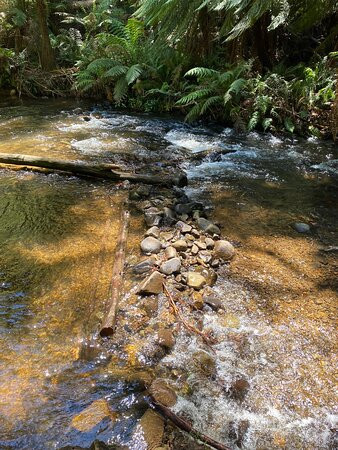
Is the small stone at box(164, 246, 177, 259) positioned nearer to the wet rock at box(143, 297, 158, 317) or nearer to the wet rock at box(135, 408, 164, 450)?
the wet rock at box(143, 297, 158, 317)

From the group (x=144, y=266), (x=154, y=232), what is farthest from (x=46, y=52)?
(x=144, y=266)

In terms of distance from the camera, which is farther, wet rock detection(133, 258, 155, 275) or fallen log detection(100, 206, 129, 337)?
wet rock detection(133, 258, 155, 275)

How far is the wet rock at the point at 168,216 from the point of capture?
154 inches

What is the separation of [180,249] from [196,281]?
495mm

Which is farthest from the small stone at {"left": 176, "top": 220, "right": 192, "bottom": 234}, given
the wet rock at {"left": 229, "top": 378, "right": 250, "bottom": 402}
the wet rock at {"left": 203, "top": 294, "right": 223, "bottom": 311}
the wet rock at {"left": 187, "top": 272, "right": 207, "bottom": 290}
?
the wet rock at {"left": 229, "top": 378, "right": 250, "bottom": 402}

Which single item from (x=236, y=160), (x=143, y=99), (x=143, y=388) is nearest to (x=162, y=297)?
(x=143, y=388)

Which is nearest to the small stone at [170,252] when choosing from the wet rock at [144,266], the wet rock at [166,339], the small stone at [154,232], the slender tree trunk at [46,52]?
the wet rock at [144,266]

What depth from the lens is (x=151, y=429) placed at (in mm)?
1978

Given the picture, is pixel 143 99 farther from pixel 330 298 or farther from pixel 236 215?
pixel 330 298

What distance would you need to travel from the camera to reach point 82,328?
104 inches

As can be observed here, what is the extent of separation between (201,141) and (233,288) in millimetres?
4111

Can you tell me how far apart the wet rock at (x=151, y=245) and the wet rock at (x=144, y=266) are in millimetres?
171

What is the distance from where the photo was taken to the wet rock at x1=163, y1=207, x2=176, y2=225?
392 centimetres

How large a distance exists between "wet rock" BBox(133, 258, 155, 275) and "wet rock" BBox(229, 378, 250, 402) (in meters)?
1.26
